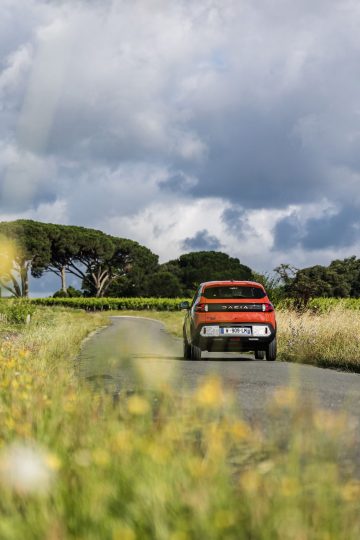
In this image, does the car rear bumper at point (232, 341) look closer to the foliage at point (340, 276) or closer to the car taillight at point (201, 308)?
the car taillight at point (201, 308)

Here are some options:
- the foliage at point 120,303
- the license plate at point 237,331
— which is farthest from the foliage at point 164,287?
the license plate at point 237,331

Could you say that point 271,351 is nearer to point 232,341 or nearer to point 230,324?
point 232,341

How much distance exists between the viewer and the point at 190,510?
3.35 meters

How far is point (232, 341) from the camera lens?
1388 cm

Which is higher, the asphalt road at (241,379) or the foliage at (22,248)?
the foliage at (22,248)

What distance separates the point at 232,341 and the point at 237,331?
225 mm

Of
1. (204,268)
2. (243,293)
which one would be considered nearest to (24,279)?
(204,268)

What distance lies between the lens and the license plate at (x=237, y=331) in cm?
1385

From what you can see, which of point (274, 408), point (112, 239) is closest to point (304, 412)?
point (274, 408)

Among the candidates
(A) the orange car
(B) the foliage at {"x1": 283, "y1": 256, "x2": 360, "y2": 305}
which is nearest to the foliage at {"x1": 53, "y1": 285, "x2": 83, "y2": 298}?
(B) the foliage at {"x1": 283, "y1": 256, "x2": 360, "y2": 305}

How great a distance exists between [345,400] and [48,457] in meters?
4.58

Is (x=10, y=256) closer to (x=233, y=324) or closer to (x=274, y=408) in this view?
(x=233, y=324)

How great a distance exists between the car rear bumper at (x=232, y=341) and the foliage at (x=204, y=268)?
6078 cm

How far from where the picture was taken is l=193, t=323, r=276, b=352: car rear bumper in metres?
13.8
